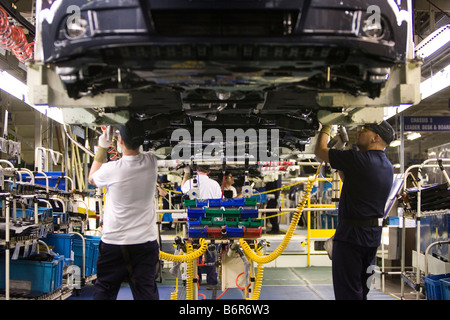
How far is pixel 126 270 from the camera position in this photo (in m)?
2.89

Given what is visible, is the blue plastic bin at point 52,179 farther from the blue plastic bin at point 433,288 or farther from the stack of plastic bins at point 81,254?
the blue plastic bin at point 433,288

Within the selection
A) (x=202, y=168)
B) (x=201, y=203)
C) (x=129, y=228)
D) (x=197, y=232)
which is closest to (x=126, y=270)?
(x=129, y=228)

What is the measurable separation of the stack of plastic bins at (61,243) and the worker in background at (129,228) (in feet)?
12.9

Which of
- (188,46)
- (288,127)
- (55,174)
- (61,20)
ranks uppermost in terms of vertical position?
(61,20)

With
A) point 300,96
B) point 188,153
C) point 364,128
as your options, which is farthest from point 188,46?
point 188,153

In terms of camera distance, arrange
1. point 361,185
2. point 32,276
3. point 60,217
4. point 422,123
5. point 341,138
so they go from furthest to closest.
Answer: point 422,123
point 60,217
point 32,276
point 341,138
point 361,185

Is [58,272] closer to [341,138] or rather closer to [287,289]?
[287,289]

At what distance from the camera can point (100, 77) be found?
9.10 ft

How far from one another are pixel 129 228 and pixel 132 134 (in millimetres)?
661

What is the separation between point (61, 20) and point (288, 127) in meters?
2.17

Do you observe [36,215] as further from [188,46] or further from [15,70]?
[15,70]

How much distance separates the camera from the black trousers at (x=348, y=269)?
3.00 meters

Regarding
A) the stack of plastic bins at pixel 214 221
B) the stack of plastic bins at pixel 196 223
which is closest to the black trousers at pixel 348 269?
the stack of plastic bins at pixel 214 221

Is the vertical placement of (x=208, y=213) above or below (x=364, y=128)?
below
